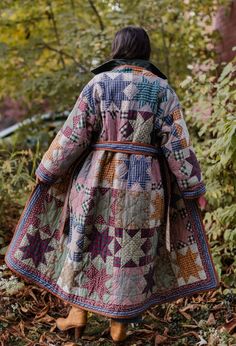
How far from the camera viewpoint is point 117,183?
2.54 meters

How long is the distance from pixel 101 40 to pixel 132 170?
3.23 metres

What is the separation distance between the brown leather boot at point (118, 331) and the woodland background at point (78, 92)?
0.15 m

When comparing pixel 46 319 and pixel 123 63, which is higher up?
pixel 123 63

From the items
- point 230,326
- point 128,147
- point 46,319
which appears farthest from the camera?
point 46,319

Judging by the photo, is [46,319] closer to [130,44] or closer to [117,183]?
[117,183]

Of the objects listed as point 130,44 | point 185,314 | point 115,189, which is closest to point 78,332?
point 185,314

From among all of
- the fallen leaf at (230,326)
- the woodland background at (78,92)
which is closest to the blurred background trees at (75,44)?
the woodland background at (78,92)

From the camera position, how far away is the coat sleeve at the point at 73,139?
2525 millimetres

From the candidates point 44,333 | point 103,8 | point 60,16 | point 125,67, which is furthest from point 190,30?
point 44,333

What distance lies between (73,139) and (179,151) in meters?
0.55

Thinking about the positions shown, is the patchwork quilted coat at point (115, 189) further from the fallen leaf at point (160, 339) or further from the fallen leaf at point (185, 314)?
the fallen leaf at point (185, 314)

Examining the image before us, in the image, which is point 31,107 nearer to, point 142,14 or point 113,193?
point 142,14

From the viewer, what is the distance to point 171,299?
9.39ft

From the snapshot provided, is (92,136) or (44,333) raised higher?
(92,136)
